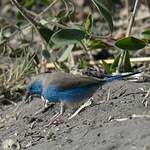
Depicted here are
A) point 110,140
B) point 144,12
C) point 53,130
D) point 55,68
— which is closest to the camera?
point 110,140

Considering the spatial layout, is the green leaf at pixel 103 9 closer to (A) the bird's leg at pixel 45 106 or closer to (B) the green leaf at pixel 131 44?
(B) the green leaf at pixel 131 44

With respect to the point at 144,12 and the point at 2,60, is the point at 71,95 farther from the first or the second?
the point at 144,12

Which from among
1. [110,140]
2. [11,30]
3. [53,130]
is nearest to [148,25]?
[11,30]

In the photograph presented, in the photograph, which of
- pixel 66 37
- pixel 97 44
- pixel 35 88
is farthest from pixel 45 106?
pixel 97 44

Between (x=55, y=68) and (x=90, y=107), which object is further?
(x=55, y=68)

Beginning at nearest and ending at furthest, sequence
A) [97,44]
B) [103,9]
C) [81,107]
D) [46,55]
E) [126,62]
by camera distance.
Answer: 1. [81,107]
2. [103,9]
3. [126,62]
4. [97,44]
5. [46,55]

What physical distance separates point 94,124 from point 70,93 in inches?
21.3

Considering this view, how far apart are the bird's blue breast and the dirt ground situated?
11 cm

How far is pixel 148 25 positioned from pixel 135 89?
94.5 inches

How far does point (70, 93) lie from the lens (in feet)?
16.4

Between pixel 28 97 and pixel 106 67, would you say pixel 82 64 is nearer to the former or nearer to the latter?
pixel 106 67

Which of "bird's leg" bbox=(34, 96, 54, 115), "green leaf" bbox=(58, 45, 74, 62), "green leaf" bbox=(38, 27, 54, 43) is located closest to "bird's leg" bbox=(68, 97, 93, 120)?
"bird's leg" bbox=(34, 96, 54, 115)

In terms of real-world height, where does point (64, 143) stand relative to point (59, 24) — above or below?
below

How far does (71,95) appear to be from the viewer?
5004 millimetres
